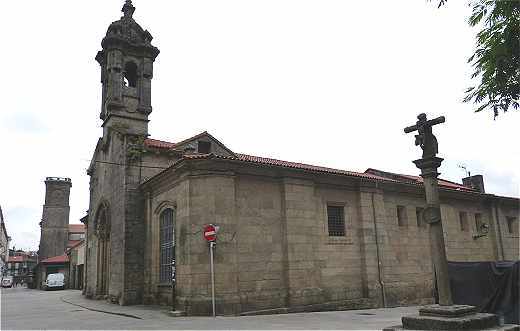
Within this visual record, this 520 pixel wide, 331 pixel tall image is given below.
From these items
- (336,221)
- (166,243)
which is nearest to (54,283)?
(166,243)

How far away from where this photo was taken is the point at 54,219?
61312 millimetres

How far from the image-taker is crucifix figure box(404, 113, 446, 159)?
976 centimetres

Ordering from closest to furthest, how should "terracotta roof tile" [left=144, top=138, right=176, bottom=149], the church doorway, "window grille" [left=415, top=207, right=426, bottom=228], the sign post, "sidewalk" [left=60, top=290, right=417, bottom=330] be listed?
"sidewalk" [left=60, top=290, right=417, bottom=330]
the sign post
"terracotta roof tile" [left=144, top=138, right=176, bottom=149]
"window grille" [left=415, top=207, right=426, bottom=228]
the church doorway

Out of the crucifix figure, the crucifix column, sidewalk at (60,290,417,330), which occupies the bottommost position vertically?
sidewalk at (60,290,417,330)

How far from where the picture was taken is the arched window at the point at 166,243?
1692cm

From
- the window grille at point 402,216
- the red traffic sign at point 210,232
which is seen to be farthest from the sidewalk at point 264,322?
the window grille at point 402,216

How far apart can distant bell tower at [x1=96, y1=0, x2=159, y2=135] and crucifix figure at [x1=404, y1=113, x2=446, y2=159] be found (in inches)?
637

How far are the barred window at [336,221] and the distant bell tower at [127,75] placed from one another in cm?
1121

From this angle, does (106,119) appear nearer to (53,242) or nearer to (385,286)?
(385,286)

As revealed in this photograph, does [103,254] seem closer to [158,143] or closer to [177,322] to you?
[158,143]

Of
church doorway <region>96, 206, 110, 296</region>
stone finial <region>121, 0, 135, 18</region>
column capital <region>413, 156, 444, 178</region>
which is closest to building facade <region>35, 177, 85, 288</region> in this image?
church doorway <region>96, 206, 110, 296</region>

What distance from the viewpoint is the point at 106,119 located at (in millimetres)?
23484

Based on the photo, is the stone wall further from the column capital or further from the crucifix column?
the column capital

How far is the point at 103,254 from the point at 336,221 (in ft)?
42.2
